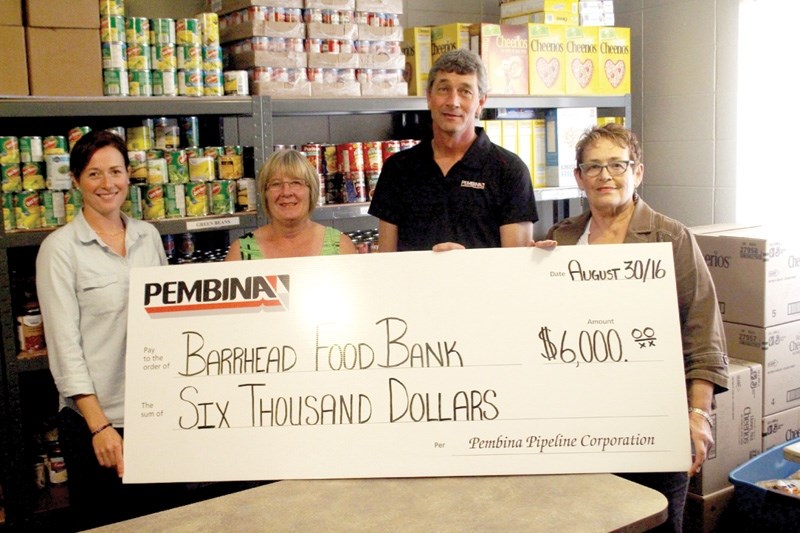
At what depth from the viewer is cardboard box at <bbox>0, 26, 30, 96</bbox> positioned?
281cm

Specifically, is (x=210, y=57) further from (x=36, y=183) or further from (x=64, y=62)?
(x=36, y=183)

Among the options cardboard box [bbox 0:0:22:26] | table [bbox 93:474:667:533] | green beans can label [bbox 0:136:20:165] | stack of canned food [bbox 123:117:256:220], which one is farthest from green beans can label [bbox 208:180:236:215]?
table [bbox 93:474:667:533]

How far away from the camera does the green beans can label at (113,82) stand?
306 cm

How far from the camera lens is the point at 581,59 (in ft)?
14.2

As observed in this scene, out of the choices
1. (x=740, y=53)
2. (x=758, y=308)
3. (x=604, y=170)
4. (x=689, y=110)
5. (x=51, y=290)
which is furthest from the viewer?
(x=689, y=110)

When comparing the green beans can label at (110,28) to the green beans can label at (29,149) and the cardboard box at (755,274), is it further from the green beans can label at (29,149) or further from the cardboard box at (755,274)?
the cardboard box at (755,274)

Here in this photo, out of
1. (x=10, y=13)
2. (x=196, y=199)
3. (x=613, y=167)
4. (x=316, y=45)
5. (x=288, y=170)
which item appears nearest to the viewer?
(x=613, y=167)

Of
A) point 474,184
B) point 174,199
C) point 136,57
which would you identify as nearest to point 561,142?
point 474,184

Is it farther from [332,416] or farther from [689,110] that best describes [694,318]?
[689,110]

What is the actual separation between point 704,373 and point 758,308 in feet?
5.21

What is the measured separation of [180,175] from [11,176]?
61cm

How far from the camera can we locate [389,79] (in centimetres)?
379

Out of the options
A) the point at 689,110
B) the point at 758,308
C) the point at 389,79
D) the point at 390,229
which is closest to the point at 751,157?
the point at 689,110

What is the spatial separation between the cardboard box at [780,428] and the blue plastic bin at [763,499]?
12 centimetres
